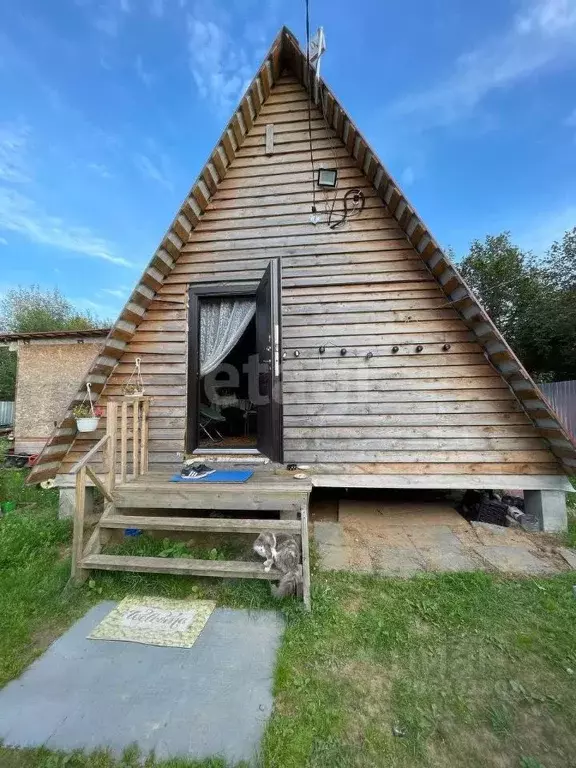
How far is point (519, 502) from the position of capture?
12.9 feet

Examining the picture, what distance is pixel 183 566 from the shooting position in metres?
2.24

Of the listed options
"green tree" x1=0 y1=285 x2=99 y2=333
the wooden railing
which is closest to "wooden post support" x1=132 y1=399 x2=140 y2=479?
the wooden railing

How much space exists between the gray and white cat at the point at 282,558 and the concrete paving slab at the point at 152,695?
0.66 feet

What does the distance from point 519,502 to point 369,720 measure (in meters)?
3.56

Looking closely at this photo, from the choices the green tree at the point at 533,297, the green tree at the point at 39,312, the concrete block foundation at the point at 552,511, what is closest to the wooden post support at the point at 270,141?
the concrete block foundation at the point at 552,511

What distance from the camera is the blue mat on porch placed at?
3111 mm

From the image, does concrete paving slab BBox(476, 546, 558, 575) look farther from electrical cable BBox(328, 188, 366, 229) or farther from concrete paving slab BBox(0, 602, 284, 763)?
electrical cable BBox(328, 188, 366, 229)

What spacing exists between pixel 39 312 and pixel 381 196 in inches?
957

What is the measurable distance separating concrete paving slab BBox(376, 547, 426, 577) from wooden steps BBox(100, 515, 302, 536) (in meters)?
0.82

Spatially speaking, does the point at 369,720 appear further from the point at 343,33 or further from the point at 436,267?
the point at 343,33

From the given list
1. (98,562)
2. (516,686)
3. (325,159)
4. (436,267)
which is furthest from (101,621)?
(325,159)

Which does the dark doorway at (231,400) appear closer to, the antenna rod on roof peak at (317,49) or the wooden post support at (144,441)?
the wooden post support at (144,441)

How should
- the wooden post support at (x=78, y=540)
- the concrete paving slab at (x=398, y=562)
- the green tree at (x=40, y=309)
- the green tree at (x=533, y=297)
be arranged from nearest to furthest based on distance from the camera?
the wooden post support at (x=78, y=540) → the concrete paving slab at (x=398, y=562) → the green tree at (x=533, y=297) → the green tree at (x=40, y=309)

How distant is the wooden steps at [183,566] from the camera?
7.07 feet
